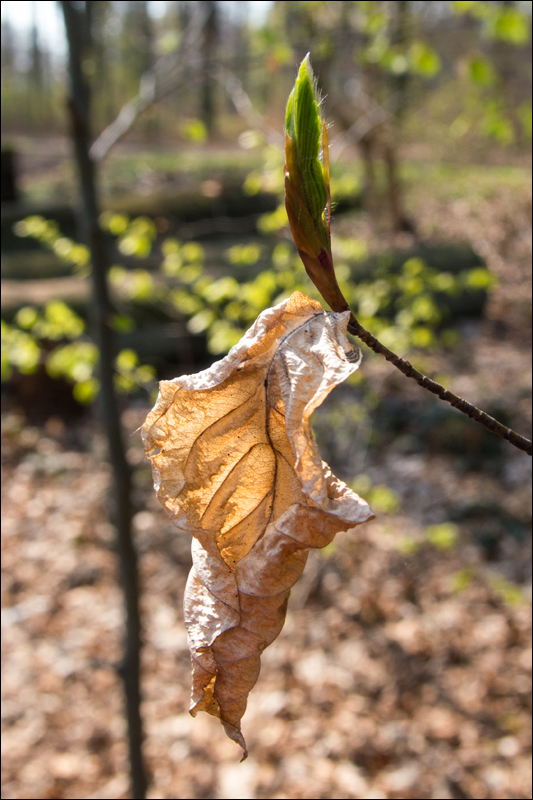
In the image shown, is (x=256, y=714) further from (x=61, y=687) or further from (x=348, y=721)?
(x=61, y=687)

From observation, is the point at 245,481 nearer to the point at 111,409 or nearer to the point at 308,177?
the point at 308,177

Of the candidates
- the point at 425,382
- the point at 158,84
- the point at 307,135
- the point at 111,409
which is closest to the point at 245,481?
the point at 425,382

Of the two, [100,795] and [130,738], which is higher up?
[130,738]

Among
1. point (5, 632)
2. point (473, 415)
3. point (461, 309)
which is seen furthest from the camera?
point (461, 309)

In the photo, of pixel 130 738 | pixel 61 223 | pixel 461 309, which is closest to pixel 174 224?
pixel 130 738

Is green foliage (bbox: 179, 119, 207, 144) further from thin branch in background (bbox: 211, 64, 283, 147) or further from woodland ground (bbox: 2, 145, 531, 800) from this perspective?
woodland ground (bbox: 2, 145, 531, 800)
